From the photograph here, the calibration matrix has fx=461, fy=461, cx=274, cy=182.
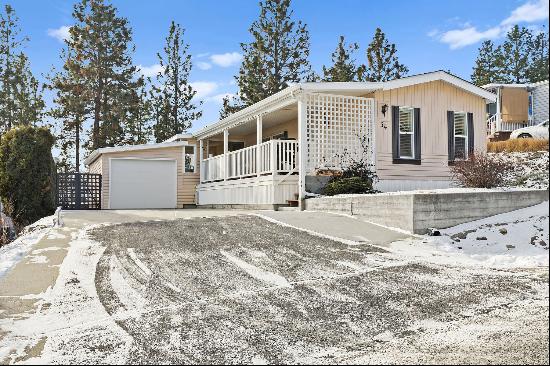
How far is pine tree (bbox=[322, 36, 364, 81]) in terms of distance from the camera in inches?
1161

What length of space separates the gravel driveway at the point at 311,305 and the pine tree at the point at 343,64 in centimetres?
2393

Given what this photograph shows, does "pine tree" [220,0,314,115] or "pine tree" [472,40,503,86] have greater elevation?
"pine tree" [220,0,314,115]

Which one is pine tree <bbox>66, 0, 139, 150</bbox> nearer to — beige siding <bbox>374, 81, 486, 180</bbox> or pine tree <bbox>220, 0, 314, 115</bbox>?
pine tree <bbox>220, 0, 314, 115</bbox>

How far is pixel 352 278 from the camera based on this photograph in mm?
5168

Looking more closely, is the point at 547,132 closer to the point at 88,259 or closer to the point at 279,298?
the point at 279,298

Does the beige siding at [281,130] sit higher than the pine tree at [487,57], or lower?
higher

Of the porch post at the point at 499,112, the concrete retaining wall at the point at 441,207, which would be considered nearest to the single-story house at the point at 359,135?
the concrete retaining wall at the point at 441,207

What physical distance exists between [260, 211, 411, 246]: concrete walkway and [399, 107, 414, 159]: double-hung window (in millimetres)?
4219

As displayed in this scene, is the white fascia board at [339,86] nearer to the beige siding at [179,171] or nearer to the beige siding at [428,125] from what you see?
the beige siding at [428,125]

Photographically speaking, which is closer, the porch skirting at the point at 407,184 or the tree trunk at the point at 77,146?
the porch skirting at the point at 407,184

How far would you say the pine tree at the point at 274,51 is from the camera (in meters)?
26.1

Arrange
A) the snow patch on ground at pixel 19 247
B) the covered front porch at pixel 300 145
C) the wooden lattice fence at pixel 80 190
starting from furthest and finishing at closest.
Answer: the wooden lattice fence at pixel 80 190 → the covered front porch at pixel 300 145 → the snow patch on ground at pixel 19 247

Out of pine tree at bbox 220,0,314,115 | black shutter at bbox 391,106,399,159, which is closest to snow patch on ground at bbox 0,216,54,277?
black shutter at bbox 391,106,399,159

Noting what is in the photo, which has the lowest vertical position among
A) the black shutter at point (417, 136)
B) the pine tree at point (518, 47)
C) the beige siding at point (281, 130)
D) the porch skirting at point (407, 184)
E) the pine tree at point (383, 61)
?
the porch skirting at point (407, 184)
